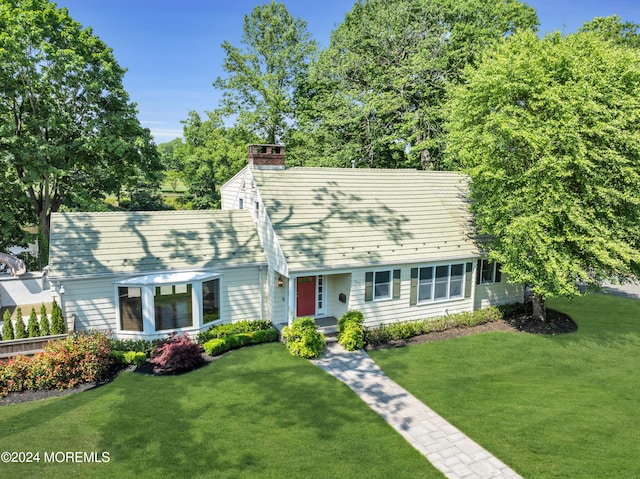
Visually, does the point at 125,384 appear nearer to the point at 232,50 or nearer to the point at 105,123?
the point at 105,123

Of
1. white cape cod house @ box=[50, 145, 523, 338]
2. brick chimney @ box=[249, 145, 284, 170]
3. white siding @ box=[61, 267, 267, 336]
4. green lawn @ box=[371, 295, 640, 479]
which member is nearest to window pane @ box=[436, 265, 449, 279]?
white cape cod house @ box=[50, 145, 523, 338]

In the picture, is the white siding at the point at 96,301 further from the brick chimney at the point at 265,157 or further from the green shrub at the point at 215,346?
the brick chimney at the point at 265,157

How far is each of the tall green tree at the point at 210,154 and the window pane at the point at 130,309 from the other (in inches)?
888

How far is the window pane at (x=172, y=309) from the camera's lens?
14.2 metres

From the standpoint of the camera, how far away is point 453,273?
56.0 ft

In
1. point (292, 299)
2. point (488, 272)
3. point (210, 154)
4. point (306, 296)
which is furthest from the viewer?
point (210, 154)

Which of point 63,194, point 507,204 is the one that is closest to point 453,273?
point 507,204

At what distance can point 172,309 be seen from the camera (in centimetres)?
1440

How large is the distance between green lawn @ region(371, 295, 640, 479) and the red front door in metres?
3.34

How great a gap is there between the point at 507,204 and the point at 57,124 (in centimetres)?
2232

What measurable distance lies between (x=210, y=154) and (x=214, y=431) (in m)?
30.3

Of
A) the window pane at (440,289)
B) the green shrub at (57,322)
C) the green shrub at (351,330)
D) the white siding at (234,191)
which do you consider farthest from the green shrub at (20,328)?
the window pane at (440,289)

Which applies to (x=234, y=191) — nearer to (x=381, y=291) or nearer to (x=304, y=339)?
(x=381, y=291)

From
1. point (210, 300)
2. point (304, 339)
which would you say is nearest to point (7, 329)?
point (210, 300)
